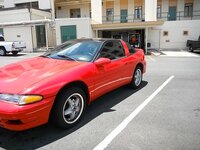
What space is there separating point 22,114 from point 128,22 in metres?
21.5

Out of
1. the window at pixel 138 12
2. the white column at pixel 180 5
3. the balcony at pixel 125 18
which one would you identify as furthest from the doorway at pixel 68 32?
the white column at pixel 180 5

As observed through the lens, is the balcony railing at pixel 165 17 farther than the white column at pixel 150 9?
Yes

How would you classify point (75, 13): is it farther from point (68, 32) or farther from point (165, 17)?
point (165, 17)

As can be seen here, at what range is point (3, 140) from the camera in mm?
3350

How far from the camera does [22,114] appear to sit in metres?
2.94

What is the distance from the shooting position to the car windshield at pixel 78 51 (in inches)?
175

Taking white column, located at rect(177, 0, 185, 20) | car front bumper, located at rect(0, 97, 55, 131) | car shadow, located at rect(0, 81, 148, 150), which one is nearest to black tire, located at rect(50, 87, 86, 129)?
car shadow, located at rect(0, 81, 148, 150)

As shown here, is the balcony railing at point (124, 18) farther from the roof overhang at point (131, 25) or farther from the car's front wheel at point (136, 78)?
the car's front wheel at point (136, 78)

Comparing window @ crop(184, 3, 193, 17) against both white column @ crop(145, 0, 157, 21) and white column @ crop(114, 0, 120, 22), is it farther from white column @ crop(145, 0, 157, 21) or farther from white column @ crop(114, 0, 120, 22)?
white column @ crop(114, 0, 120, 22)

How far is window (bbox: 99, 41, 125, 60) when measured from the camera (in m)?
4.74

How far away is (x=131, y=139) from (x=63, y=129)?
A: 1.20m

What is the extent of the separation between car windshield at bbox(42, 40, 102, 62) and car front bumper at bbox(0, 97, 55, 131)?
1.47 m

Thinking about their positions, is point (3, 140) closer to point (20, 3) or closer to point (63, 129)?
point (63, 129)

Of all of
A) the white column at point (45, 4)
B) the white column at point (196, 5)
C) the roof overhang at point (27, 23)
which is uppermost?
the white column at point (45, 4)
